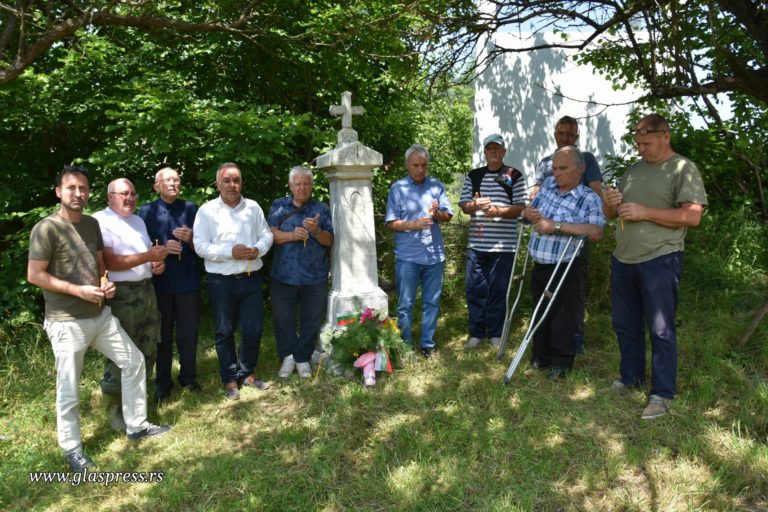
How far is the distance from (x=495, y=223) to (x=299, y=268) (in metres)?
1.81

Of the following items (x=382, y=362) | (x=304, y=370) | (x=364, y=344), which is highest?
(x=364, y=344)

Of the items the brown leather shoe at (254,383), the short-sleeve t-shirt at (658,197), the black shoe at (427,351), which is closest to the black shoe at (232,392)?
the brown leather shoe at (254,383)

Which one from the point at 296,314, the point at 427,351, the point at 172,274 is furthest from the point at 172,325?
the point at 427,351

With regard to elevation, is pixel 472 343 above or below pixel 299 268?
below

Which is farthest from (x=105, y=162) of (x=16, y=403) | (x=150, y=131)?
(x=16, y=403)

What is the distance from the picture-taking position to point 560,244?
4.24 metres

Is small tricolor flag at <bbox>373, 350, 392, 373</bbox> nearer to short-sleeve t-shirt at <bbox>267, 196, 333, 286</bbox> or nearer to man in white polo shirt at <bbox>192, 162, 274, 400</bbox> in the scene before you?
short-sleeve t-shirt at <bbox>267, 196, 333, 286</bbox>

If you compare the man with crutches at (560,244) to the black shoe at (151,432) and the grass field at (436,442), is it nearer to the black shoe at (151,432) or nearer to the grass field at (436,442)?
the grass field at (436,442)

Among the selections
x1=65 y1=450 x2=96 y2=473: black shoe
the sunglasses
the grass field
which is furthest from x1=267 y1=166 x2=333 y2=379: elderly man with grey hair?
the sunglasses

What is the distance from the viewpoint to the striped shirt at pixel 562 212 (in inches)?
163

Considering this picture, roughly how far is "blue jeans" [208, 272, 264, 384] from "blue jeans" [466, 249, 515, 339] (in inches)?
77.8

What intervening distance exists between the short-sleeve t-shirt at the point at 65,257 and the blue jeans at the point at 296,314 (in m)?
1.56

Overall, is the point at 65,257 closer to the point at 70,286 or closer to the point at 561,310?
the point at 70,286

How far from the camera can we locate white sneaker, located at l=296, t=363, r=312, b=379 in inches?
186
